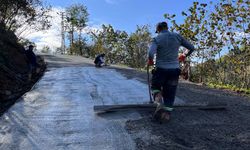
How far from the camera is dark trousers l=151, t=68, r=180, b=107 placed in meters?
7.75

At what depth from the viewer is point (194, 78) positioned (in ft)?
77.8

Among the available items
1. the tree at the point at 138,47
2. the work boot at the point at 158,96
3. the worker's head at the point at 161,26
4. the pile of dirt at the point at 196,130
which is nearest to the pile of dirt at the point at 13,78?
the work boot at the point at 158,96

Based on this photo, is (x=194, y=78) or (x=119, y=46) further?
(x=119, y=46)

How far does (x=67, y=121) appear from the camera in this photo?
7.89 meters

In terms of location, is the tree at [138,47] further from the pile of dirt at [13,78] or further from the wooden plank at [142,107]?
the wooden plank at [142,107]

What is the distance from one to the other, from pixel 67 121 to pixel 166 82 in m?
2.15

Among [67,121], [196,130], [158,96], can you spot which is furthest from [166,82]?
[67,121]

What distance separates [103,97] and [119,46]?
55.3 metres

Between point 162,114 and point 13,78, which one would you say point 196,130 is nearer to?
point 162,114

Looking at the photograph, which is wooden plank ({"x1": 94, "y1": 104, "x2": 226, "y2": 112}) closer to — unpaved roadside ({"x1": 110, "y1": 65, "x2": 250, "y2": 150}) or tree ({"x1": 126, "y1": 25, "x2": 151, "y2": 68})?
unpaved roadside ({"x1": 110, "y1": 65, "x2": 250, "y2": 150})

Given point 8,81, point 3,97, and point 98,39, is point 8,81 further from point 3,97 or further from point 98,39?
point 98,39

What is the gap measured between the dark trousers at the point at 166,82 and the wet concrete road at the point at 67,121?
2.44 ft

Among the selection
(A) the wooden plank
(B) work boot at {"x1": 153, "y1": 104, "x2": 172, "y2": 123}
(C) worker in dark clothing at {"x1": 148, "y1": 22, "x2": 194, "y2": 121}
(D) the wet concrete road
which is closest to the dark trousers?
(C) worker in dark clothing at {"x1": 148, "y1": 22, "x2": 194, "y2": 121}

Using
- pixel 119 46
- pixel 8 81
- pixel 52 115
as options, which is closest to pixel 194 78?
pixel 8 81
